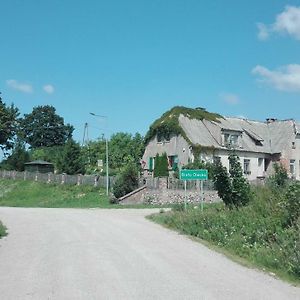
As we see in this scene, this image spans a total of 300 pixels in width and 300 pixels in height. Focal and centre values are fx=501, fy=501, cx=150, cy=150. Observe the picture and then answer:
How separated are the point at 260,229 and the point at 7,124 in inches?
3059

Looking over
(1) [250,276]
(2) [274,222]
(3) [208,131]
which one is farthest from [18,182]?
(1) [250,276]

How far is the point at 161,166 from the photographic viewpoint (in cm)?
5425

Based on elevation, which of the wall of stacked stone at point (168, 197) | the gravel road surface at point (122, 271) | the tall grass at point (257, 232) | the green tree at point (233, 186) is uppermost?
the green tree at point (233, 186)

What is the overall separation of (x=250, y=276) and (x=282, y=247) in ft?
7.66

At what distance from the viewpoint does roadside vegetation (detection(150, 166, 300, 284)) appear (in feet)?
38.8

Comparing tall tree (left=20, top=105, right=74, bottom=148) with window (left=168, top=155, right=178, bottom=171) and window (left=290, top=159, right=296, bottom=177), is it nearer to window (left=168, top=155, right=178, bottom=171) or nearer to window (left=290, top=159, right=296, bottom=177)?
window (left=168, top=155, right=178, bottom=171)

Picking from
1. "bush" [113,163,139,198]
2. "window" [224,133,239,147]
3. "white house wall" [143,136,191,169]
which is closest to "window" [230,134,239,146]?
"window" [224,133,239,147]

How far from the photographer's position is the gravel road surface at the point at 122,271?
8.76 meters

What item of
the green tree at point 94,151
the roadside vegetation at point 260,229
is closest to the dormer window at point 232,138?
Result: the green tree at point 94,151

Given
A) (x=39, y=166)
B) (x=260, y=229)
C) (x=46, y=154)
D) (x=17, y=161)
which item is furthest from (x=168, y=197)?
(x=46, y=154)

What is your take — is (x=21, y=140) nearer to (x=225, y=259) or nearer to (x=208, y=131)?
(x=208, y=131)

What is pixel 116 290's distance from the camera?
8.87 meters

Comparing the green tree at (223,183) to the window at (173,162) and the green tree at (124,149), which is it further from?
the green tree at (124,149)

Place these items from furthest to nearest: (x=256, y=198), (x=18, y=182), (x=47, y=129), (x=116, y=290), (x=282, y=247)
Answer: (x=47, y=129), (x=18, y=182), (x=256, y=198), (x=282, y=247), (x=116, y=290)
